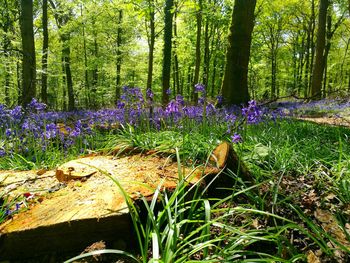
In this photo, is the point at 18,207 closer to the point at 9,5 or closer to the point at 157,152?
the point at 157,152

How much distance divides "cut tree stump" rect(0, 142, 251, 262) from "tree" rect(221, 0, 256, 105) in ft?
22.1

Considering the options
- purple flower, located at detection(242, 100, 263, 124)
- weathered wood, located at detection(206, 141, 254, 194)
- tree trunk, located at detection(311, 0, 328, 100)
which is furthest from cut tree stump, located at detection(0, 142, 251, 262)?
tree trunk, located at detection(311, 0, 328, 100)

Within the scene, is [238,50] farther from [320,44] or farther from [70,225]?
[70,225]

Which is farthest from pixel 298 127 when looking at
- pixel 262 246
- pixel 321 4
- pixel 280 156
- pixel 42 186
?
pixel 321 4

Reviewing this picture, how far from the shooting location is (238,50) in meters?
9.28

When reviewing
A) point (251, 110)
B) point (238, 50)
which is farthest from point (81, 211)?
point (238, 50)

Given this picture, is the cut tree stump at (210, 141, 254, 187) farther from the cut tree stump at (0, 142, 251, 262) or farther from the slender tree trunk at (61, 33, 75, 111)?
the slender tree trunk at (61, 33, 75, 111)

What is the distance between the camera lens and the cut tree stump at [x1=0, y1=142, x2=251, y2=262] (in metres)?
1.97

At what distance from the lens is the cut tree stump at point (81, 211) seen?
1968mm

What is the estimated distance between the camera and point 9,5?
768 inches

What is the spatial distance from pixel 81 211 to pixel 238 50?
8334 millimetres

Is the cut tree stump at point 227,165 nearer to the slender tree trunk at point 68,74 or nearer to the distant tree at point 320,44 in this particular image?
the distant tree at point 320,44

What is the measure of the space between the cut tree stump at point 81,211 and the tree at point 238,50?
22.1 feet

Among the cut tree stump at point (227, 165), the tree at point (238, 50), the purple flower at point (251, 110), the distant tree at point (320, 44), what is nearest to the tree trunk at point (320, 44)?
the distant tree at point (320, 44)
